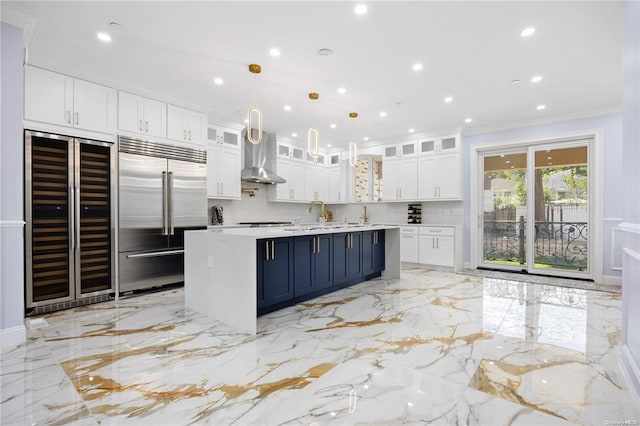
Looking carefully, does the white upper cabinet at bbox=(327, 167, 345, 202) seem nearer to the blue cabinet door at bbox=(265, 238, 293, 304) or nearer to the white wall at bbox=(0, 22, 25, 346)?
the blue cabinet door at bbox=(265, 238, 293, 304)

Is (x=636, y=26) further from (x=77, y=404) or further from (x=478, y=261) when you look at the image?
(x=478, y=261)

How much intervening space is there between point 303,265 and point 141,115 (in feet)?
9.84

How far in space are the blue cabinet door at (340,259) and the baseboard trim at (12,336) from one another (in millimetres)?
3122

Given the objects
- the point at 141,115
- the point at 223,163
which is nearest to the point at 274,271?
the point at 141,115

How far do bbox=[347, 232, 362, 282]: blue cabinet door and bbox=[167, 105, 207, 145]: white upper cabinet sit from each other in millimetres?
2817

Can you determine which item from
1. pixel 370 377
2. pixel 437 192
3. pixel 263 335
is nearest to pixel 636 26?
pixel 370 377

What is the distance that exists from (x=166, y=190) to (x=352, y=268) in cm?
287

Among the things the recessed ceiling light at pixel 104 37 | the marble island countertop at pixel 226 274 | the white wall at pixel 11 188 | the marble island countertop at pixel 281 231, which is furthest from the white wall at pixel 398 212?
the white wall at pixel 11 188

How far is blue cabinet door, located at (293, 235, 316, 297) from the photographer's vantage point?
3621 mm

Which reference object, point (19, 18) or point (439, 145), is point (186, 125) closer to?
point (19, 18)

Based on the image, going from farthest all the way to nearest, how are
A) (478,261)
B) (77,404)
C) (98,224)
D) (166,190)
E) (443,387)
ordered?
(478,261)
(166,190)
(98,224)
(443,387)
(77,404)

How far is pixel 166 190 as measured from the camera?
454 cm

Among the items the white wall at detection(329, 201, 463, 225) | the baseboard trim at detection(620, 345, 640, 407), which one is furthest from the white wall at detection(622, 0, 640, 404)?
the white wall at detection(329, 201, 463, 225)

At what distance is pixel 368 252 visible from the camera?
491cm
